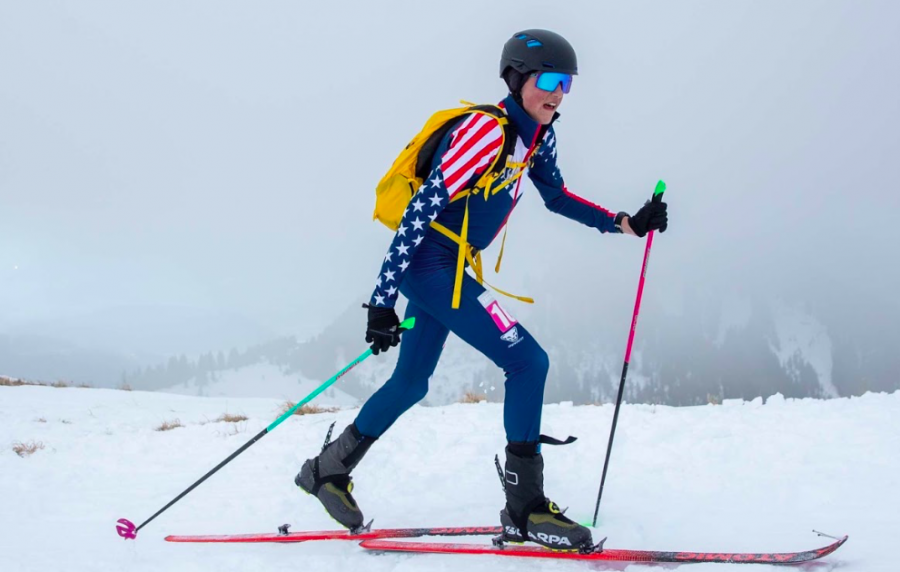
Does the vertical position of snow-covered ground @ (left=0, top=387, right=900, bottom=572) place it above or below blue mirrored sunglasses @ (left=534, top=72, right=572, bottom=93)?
below

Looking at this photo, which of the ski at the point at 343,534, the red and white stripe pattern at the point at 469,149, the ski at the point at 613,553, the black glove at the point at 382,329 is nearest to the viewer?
the ski at the point at 613,553

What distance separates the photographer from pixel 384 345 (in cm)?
388

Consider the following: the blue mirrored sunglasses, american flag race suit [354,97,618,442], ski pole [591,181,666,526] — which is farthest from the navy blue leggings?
the blue mirrored sunglasses

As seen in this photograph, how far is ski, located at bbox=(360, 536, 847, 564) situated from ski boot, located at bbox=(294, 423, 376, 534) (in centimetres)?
35

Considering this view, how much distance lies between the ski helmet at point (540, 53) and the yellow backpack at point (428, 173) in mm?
336

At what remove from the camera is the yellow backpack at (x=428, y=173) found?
388 cm

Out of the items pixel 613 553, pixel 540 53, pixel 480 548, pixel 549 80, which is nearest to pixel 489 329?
pixel 480 548

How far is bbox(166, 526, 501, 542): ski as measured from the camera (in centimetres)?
424

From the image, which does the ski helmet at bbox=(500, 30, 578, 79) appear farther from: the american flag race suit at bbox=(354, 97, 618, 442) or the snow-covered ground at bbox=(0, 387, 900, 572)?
the snow-covered ground at bbox=(0, 387, 900, 572)

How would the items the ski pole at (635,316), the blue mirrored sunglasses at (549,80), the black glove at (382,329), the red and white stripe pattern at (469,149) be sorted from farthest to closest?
the ski pole at (635,316), the blue mirrored sunglasses at (549,80), the black glove at (382,329), the red and white stripe pattern at (469,149)

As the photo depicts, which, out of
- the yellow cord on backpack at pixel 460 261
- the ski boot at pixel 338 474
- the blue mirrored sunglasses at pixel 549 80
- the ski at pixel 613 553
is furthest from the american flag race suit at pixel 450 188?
the ski at pixel 613 553

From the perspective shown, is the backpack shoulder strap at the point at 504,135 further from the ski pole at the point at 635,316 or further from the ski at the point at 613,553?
the ski at the point at 613,553

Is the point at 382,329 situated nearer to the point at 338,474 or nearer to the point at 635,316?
the point at 338,474

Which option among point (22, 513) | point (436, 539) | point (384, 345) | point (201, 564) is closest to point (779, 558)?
point (436, 539)
